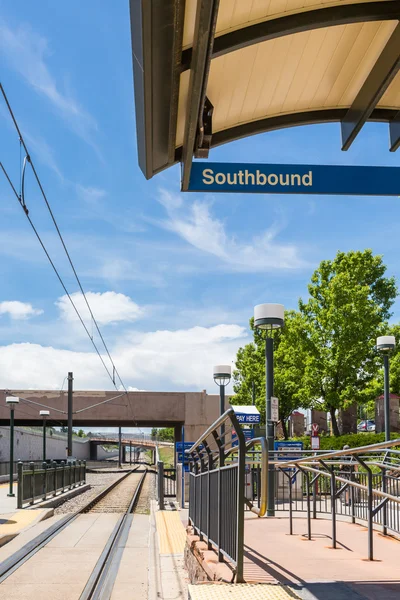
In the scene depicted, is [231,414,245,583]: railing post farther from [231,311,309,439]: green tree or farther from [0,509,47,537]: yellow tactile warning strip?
[231,311,309,439]: green tree

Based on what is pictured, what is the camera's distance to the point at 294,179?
568 cm

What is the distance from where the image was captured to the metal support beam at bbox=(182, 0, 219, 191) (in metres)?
3.48

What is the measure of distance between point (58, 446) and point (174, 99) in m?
70.6

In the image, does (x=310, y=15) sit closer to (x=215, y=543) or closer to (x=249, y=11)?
(x=249, y=11)

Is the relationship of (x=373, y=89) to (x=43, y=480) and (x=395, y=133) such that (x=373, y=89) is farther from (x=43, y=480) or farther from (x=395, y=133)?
(x=43, y=480)

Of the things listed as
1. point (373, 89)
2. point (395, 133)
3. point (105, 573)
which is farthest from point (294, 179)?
point (105, 573)

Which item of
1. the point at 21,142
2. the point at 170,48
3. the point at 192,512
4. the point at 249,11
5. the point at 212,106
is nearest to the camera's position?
the point at 170,48

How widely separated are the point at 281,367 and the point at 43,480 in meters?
29.5

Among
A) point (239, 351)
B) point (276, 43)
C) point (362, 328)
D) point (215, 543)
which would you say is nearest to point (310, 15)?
point (276, 43)

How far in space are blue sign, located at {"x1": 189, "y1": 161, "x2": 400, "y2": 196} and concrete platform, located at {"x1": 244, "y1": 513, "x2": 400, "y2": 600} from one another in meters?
3.08

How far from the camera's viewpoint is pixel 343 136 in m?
6.10

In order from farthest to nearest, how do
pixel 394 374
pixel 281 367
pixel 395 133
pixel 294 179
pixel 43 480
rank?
pixel 281 367
pixel 394 374
pixel 43 480
pixel 395 133
pixel 294 179

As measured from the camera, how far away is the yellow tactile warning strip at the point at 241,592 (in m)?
4.52

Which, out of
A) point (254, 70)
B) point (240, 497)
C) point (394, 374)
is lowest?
point (240, 497)
